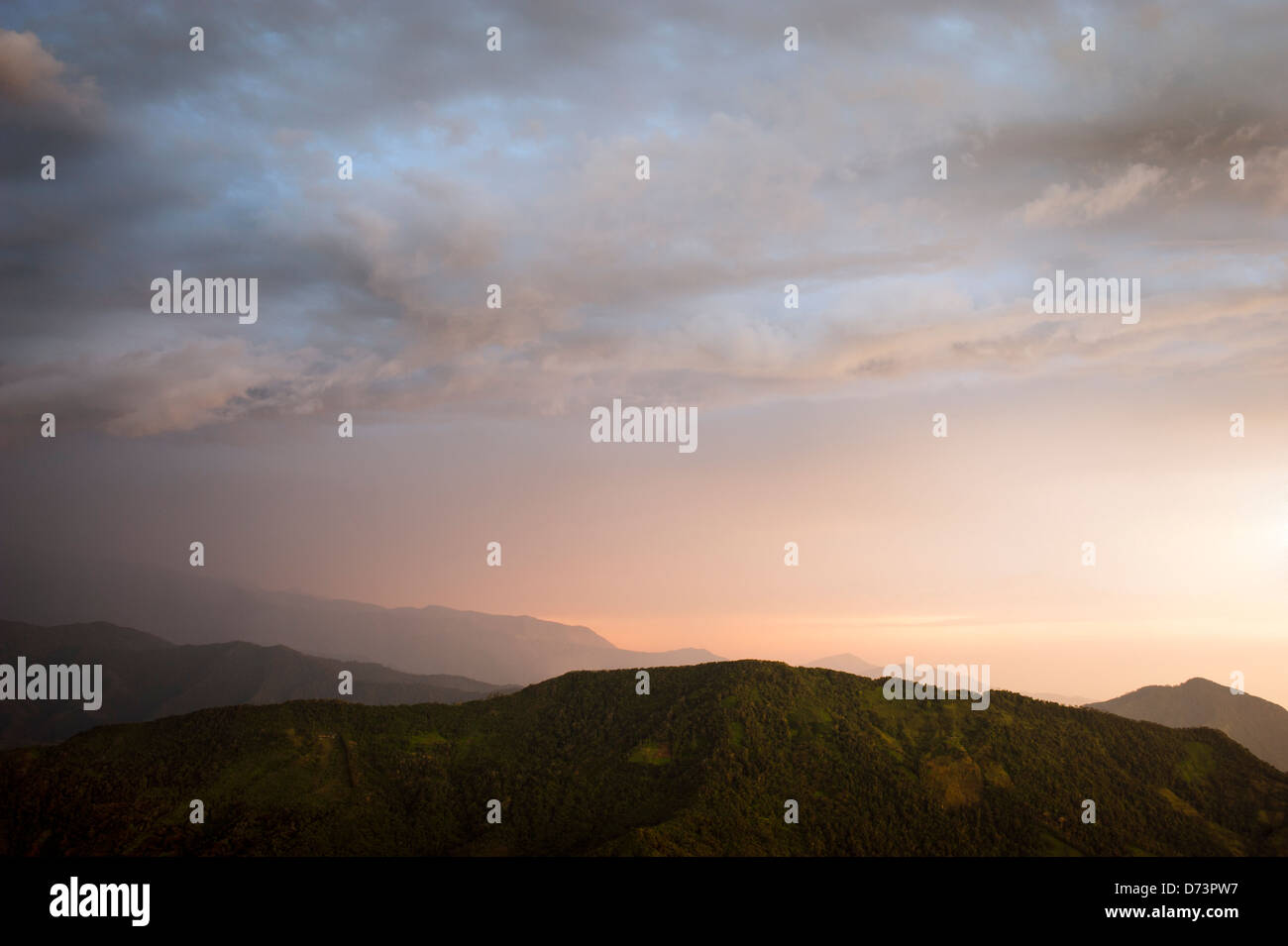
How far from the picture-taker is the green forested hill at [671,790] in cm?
16175

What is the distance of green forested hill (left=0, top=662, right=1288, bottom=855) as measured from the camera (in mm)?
161750

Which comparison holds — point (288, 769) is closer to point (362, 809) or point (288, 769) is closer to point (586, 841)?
point (362, 809)

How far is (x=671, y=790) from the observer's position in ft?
577

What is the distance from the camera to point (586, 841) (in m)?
162
